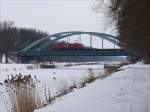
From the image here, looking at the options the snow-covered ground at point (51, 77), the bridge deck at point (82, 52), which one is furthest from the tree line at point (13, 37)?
the snow-covered ground at point (51, 77)

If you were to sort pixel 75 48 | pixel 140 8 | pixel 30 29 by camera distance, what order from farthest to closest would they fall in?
pixel 30 29 < pixel 75 48 < pixel 140 8

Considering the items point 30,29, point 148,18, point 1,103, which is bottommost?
point 1,103

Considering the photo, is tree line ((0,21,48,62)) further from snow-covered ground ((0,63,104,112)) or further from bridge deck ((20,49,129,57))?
snow-covered ground ((0,63,104,112))

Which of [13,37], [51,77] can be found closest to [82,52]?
[13,37]

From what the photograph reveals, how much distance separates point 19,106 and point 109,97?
127 inches

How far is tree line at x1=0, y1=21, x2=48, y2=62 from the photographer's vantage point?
132875 mm

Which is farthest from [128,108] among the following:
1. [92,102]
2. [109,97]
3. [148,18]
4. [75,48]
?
[75,48]

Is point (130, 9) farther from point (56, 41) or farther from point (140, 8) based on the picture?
point (56, 41)

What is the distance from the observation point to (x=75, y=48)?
415 feet

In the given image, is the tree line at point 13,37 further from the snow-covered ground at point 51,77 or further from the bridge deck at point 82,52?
the snow-covered ground at point 51,77

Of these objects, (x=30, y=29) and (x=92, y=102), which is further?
(x=30, y=29)

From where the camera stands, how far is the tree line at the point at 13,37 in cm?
13288

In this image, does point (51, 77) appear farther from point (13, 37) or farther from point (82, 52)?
point (13, 37)

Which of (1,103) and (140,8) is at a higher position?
(140,8)
